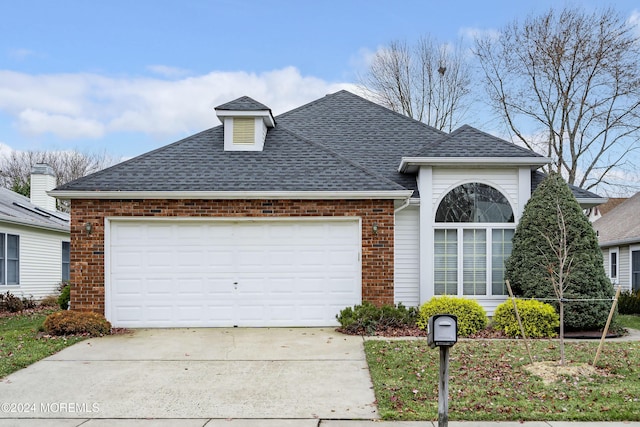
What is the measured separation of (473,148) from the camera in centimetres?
1329

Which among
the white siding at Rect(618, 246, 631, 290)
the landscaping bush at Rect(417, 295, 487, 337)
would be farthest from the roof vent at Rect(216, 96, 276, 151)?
the white siding at Rect(618, 246, 631, 290)

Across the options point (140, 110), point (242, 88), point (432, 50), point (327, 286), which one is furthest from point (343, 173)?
point (140, 110)

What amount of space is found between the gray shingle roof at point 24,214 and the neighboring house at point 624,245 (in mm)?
19103

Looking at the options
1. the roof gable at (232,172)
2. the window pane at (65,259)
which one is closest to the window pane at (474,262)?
the roof gable at (232,172)

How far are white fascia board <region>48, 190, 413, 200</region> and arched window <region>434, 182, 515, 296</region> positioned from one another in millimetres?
1737

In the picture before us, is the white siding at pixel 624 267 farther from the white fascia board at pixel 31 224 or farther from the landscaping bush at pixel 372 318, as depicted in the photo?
the white fascia board at pixel 31 224

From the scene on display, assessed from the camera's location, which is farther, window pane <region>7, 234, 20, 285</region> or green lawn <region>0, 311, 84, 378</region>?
window pane <region>7, 234, 20, 285</region>

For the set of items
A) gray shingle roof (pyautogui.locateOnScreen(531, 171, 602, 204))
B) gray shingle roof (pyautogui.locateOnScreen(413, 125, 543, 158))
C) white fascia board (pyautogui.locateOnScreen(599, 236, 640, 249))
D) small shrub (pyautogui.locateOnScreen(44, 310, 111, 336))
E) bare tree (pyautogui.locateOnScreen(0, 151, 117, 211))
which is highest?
bare tree (pyautogui.locateOnScreen(0, 151, 117, 211))

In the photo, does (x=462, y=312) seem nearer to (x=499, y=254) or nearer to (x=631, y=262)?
(x=499, y=254)

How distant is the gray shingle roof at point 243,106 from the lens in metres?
14.0

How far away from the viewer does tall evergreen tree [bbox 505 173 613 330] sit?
11680 millimetres

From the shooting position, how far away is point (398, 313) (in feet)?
38.6

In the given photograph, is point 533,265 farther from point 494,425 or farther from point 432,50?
point 432,50

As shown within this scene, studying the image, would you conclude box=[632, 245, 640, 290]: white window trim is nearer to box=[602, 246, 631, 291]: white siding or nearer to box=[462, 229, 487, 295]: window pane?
box=[602, 246, 631, 291]: white siding
